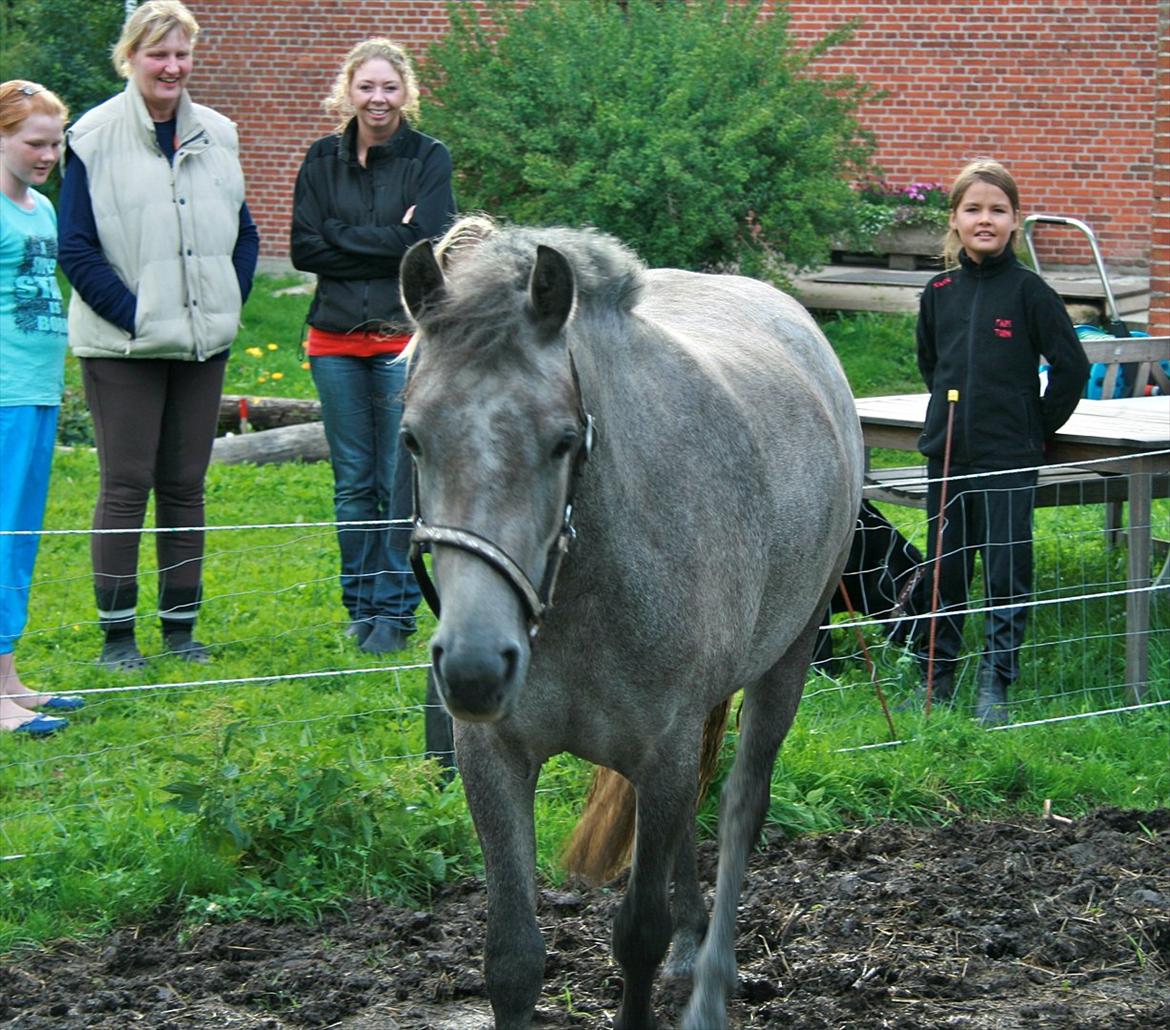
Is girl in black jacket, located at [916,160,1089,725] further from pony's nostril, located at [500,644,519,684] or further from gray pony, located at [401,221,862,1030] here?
pony's nostril, located at [500,644,519,684]

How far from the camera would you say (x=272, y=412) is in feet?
37.3

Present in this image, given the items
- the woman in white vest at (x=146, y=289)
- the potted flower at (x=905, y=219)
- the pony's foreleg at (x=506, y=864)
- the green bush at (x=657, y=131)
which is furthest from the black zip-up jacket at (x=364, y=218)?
the potted flower at (x=905, y=219)

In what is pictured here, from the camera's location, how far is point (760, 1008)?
408 centimetres

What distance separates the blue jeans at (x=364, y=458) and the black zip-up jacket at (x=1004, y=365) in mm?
2307

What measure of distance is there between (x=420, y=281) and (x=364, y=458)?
12.8 feet

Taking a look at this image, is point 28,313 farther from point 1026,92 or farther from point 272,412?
point 1026,92

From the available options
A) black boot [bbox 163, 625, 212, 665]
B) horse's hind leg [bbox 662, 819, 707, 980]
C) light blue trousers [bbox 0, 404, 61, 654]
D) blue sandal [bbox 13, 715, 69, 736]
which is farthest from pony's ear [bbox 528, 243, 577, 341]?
black boot [bbox 163, 625, 212, 665]

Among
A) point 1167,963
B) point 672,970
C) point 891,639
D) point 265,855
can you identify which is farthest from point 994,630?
point 265,855

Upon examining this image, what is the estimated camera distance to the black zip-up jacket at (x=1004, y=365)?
20.5 feet

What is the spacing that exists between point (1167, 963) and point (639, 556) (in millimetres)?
2122

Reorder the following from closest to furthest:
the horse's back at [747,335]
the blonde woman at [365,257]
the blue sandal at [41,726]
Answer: the horse's back at [747,335] → the blue sandal at [41,726] → the blonde woman at [365,257]

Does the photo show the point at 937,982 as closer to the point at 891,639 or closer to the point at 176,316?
the point at 891,639

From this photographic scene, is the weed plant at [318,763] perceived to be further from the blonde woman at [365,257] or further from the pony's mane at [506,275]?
the pony's mane at [506,275]

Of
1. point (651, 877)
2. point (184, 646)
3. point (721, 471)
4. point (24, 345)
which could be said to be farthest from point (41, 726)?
point (721, 471)
